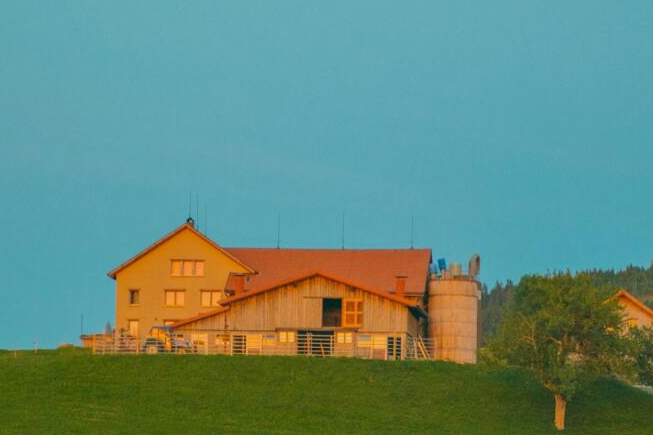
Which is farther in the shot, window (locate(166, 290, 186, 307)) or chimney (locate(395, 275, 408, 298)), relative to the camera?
window (locate(166, 290, 186, 307))

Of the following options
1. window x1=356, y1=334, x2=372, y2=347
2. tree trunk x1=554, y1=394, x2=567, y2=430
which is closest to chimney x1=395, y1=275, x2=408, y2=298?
window x1=356, y1=334, x2=372, y2=347

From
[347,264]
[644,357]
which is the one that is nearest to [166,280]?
[347,264]

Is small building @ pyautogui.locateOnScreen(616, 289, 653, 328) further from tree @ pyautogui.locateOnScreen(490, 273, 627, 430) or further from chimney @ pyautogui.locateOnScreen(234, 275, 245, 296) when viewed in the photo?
chimney @ pyautogui.locateOnScreen(234, 275, 245, 296)

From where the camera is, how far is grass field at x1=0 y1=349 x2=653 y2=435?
2355 inches

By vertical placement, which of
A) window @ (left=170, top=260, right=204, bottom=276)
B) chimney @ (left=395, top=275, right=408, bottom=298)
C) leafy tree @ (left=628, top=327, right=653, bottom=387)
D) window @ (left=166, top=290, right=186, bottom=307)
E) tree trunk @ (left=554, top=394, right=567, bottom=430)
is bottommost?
tree trunk @ (left=554, top=394, right=567, bottom=430)

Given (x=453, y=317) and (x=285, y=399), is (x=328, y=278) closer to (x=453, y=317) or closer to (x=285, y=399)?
(x=453, y=317)

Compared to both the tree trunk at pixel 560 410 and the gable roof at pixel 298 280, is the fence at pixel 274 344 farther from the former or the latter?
the tree trunk at pixel 560 410

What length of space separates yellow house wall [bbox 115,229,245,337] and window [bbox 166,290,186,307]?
27cm

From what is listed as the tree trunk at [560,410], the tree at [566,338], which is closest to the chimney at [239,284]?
the tree at [566,338]

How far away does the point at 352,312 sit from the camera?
275ft

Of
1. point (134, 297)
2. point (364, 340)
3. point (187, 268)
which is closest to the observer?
point (364, 340)

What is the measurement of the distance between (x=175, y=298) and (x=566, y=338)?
35.4m

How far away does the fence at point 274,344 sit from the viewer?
81.8 meters

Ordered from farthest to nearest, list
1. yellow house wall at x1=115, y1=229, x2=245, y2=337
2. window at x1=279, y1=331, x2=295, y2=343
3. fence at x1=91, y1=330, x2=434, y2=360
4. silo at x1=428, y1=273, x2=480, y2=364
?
yellow house wall at x1=115, y1=229, x2=245, y2=337
silo at x1=428, y1=273, x2=480, y2=364
window at x1=279, y1=331, x2=295, y2=343
fence at x1=91, y1=330, x2=434, y2=360
